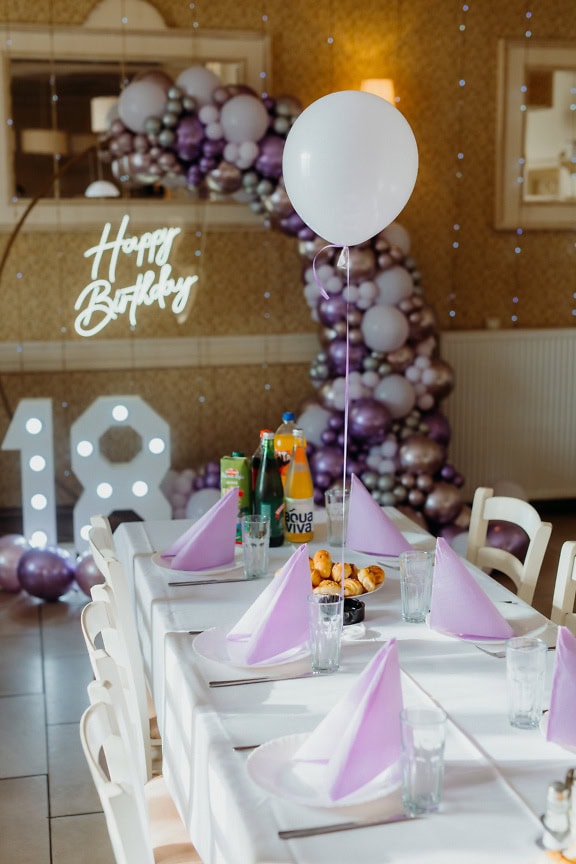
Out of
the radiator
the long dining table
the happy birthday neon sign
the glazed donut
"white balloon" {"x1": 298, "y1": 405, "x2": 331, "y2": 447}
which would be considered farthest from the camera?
the radiator

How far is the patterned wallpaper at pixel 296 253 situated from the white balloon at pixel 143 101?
2.65 ft

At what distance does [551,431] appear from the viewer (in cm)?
585

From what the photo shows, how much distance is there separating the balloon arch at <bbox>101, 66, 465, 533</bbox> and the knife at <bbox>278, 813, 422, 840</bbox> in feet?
10.1

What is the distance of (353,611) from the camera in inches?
84.0

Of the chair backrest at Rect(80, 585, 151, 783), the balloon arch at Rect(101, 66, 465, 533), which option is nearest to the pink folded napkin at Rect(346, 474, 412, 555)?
the chair backrest at Rect(80, 585, 151, 783)

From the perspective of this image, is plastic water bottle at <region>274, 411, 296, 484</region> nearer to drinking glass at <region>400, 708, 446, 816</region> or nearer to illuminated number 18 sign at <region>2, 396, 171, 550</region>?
drinking glass at <region>400, 708, 446, 816</region>

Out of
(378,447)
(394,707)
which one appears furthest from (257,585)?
(378,447)

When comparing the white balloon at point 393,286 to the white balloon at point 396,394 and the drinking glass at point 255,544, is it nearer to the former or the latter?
the white balloon at point 396,394

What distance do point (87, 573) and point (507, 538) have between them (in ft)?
5.87

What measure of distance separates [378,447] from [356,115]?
9.04ft

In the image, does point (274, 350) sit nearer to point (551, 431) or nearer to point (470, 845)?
point (551, 431)

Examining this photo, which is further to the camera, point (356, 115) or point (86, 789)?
point (86, 789)

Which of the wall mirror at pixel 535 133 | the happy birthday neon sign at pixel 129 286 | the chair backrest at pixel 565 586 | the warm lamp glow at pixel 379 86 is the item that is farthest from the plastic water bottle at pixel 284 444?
the wall mirror at pixel 535 133

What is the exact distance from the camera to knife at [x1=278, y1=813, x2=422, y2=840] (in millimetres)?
1361
